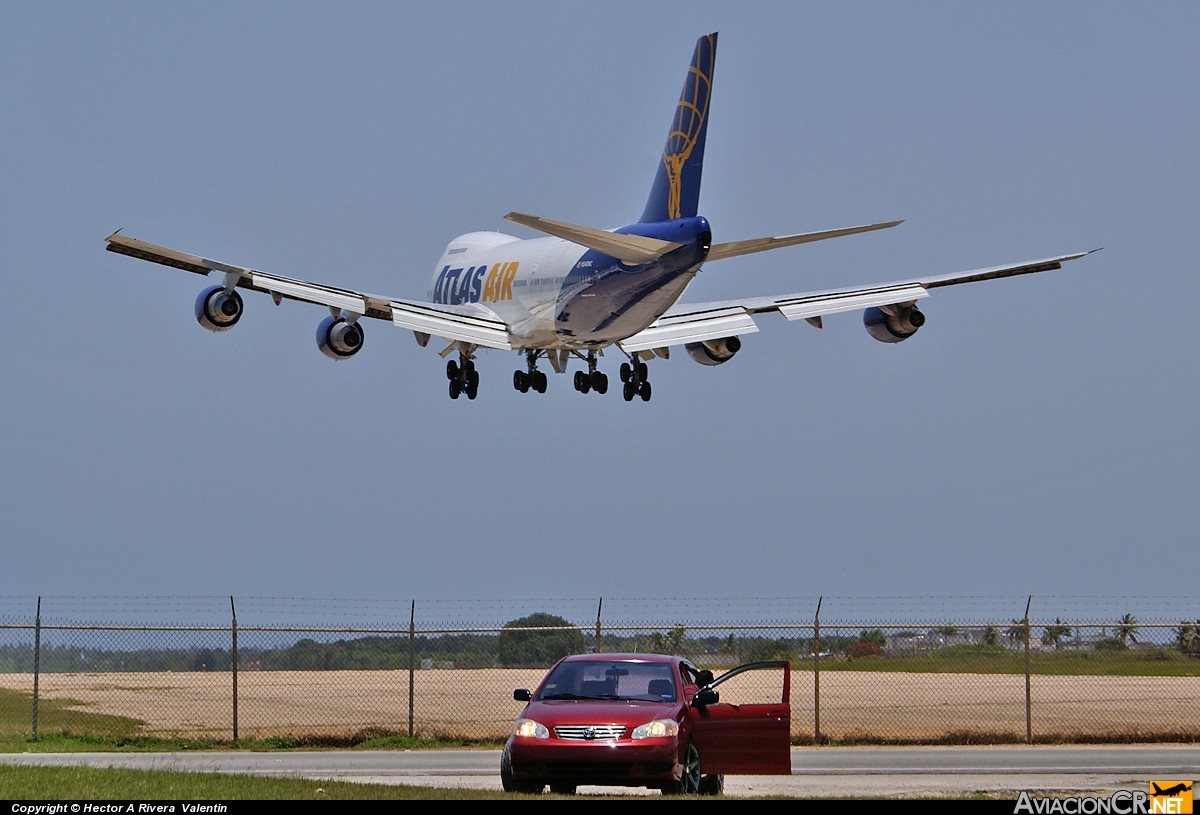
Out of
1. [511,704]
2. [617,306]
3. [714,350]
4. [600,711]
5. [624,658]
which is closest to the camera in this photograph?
[600,711]

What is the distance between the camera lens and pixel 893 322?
3759cm

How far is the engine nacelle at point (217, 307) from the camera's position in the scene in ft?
111

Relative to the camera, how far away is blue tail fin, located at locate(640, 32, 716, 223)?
126ft

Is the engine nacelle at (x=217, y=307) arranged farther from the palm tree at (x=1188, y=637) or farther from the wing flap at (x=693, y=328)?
the palm tree at (x=1188, y=637)

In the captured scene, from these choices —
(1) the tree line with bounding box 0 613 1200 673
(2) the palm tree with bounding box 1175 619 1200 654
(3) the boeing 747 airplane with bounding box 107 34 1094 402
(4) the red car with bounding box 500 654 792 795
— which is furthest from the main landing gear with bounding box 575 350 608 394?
(4) the red car with bounding box 500 654 792 795

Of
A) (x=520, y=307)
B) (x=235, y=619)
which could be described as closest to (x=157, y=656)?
(x=235, y=619)

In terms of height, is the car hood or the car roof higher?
the car roof

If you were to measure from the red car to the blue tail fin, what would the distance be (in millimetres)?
20824

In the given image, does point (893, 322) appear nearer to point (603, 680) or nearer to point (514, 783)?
point (603, 680)

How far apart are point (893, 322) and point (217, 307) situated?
49.0 feet

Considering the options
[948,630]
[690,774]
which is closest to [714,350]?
[948,630]

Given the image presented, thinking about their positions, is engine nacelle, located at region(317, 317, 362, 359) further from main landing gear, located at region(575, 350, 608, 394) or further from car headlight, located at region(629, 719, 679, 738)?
car headlight, located at region(629, 719, 679, 738)

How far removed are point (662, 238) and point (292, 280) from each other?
25.9ft

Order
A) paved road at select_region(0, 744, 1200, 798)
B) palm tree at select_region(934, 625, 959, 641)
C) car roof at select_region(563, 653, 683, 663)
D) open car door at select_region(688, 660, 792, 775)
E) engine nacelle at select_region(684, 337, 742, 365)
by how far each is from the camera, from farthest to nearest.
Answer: engine nacelle at select_region(684, 337, 742, 365)
palm tree at select_region(934, 625, 959, 641)
paved road at select_region(0, 744, 1200, 798)
car roof at select_region(563, 653, 683, 663)
open car door at select_region(688, 660, 792, 775)
